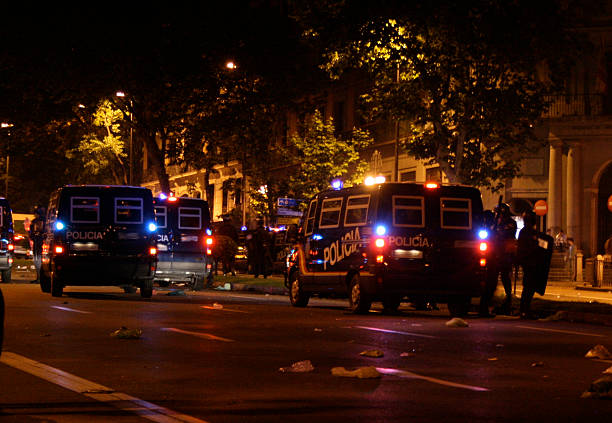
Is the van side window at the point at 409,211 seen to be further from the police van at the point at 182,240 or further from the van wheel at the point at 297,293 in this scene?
the police van at the point at 182,240

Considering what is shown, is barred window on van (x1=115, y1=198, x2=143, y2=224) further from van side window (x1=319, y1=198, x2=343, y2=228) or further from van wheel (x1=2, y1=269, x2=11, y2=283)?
van wheel (x1=2, y1=269, x2=11, y2=283)

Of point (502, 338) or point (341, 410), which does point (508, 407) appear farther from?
point (502, 338)

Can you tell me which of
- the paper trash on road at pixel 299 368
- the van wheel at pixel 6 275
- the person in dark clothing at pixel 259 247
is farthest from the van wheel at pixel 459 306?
the person in dark clothing at pixel 259 247

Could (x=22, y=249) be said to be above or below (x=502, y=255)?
above

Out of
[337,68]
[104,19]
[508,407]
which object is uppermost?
[104,19]

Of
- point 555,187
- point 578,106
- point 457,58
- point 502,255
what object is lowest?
point 502,255

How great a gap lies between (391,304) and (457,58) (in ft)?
34.9

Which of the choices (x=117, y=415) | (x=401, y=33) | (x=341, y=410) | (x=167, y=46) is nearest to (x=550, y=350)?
(x=341, y=410)

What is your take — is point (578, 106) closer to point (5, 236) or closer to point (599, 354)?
point (5, 236)

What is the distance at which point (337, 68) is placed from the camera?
1331 inches

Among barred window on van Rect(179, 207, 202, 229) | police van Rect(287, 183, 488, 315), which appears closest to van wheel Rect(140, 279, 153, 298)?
barred window on van Rect(179, 207, 202, 229)

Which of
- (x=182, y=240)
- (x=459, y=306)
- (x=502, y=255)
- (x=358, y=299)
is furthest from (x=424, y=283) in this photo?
(x=182, y=240)

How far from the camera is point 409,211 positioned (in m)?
21.3

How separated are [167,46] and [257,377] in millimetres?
32053
